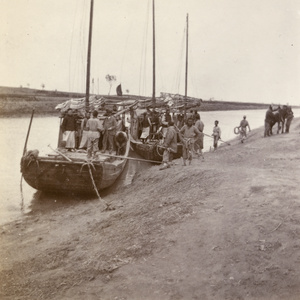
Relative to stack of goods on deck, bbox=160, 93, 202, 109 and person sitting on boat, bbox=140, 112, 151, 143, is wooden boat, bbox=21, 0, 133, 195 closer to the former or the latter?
person sitting on boat, bbox=140, 112, 151, 143

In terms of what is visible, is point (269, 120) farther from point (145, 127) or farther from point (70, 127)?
point (70, 127)

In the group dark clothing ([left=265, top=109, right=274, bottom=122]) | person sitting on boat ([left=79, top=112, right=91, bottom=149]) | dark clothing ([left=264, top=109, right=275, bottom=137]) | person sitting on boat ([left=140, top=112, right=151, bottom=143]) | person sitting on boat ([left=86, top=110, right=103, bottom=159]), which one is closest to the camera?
person sitting on boat ([left=86, top=110, right=103, bottom=159])

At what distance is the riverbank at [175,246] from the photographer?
484 cm

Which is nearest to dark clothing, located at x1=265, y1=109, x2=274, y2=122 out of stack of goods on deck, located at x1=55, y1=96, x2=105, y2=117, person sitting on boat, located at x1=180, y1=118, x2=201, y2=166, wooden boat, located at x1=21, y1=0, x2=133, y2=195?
stack of goods on deck, located at x1=55, y1=96, x2=105, y2=117

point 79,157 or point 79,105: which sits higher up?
point 79,105

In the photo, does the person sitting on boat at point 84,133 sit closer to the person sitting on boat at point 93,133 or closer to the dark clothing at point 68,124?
the dark clothing at point 68,124

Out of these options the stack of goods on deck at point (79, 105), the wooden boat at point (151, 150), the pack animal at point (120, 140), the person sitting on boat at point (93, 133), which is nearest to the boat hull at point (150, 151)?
the wooden boat at point (151, 150)

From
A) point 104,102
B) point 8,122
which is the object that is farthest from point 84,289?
point 8,122

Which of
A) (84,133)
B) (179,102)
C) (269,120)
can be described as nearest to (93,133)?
(84,133)

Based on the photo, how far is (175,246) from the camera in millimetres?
5809

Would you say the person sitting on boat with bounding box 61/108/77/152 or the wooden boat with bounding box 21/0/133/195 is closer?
the wooden boat with bounding box 21/0/133/195

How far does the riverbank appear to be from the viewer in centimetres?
484

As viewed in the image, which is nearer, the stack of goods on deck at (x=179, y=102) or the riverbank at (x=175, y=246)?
the riverbank at (x=175, y=246)

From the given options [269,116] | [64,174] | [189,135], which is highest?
[269,116]
